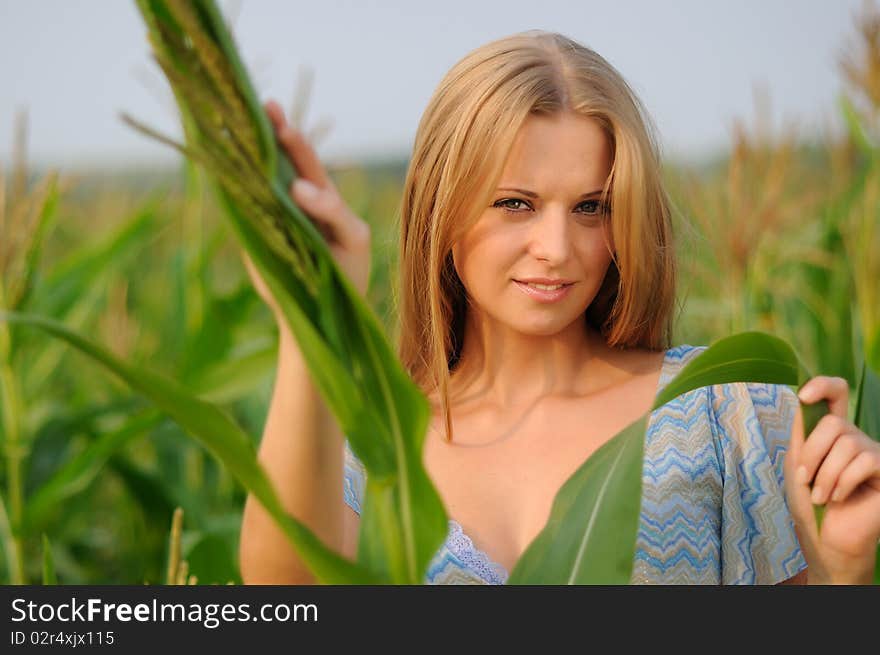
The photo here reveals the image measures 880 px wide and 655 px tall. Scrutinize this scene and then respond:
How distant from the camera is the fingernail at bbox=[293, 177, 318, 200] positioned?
604 millimetres

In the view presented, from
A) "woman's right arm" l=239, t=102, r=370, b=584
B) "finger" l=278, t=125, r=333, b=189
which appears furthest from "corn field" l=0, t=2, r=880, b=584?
"finger" l=278, t=125, r=333, b=189

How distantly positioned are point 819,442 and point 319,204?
0.51m

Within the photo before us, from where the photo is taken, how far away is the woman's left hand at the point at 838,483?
0.84m

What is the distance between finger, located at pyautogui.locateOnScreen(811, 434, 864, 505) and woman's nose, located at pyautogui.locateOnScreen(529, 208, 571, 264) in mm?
358

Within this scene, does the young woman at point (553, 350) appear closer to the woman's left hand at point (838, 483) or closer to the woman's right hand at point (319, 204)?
the woman's left hand at point (838, 483)

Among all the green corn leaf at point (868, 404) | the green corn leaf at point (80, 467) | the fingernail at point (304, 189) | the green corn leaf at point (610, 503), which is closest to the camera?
the fingernail at point (304, 189)

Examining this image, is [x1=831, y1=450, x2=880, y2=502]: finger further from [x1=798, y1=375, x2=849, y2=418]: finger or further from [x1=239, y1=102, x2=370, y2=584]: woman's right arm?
[x1=239, y1=102, x2=370, y2=584]: woman's right arm

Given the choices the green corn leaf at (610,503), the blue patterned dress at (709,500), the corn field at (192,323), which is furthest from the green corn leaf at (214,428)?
the corn field at (192,323)

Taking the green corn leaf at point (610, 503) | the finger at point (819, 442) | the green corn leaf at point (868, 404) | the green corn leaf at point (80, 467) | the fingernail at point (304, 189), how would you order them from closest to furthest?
1. the fingernail at point (304, 189)
2. the green corn leaf at point (610, 503)
3. the finger at point (819, 442)
4. the green corn leaf at point (868, 404)
5. the green corn leaf at point (80, 467)

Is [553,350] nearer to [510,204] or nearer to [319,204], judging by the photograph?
[510,204]

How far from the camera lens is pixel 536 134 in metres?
1.15

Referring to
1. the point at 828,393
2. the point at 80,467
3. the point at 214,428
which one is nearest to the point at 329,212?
the point at 214,428
